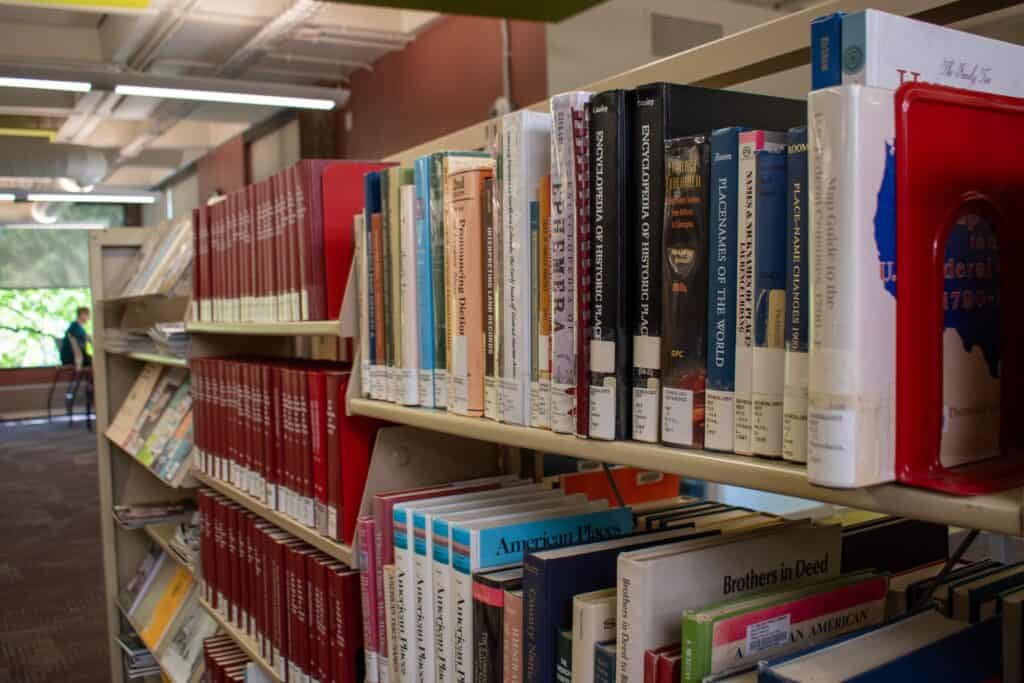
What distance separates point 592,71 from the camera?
16.4 feet

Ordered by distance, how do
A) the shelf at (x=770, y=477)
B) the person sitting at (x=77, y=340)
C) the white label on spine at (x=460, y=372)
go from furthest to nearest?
the person sitting at (x=77, y=340), the white label on spine at (x=460, y=372), the shelf at (x=770, y=477)

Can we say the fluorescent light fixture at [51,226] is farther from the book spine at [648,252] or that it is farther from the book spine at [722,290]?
the book spine at [722,290]

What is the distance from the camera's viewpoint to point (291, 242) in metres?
1.89

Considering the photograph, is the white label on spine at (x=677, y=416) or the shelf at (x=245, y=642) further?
the shelf at (x=245, y=642)

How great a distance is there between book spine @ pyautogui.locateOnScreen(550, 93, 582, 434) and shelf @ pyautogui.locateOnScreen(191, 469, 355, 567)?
2.29 feet

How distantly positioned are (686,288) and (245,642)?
1701 millimetres

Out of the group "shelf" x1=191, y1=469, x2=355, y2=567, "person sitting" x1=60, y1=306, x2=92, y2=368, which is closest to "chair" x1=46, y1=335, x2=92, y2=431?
"person sitting" x1=60, y1=306, x2=92, y2=368

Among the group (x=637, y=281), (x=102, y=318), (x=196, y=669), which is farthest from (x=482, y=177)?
(x=102, y=318)

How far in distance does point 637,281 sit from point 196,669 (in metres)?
2.25

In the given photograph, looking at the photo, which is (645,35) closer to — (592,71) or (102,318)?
(592,71)

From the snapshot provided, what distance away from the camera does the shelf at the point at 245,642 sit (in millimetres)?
1987

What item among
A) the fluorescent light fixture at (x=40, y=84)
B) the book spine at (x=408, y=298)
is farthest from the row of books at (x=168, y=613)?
the fluorescent light fixture at (x=40, y=84)

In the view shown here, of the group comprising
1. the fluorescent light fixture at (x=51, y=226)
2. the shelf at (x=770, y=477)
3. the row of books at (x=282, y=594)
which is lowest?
the row of books at (x=282, y=594)

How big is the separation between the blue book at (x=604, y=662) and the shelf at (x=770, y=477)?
0.20 m
